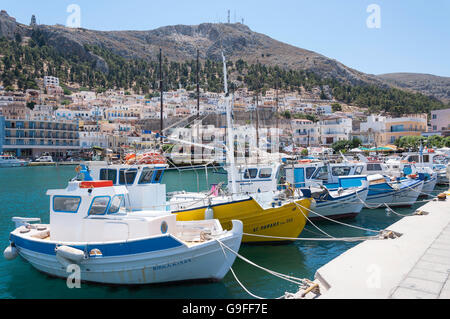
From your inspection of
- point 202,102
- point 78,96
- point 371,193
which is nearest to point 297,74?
point 202,102

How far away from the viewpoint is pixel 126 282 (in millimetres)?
9227

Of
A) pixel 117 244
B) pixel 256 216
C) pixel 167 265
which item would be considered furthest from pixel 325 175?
pixel 117 244

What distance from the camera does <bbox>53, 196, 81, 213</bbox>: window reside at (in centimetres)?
983

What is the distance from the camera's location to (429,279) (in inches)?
257

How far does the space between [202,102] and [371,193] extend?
111m

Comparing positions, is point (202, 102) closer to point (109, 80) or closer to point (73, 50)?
point (109, 80)

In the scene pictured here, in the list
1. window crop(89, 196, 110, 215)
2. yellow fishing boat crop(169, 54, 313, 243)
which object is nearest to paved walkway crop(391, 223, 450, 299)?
yellow fishing boat crop(169, 54, 313, 243)

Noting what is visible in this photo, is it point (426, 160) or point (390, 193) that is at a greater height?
point (426, 160)

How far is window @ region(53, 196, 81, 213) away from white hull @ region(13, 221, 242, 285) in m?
1.51

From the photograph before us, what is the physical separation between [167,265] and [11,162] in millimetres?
83041

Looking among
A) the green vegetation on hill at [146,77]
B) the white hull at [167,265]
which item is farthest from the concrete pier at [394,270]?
the green vegetation on hill at [146,77]

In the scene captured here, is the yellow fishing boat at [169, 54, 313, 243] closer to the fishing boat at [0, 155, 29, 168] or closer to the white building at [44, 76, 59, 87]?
the fishing boat at [0, 155, 29, 168]

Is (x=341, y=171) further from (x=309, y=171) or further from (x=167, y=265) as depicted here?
(x=167, y=265)

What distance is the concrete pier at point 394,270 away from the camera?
602 cm
